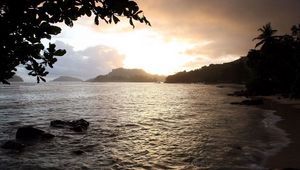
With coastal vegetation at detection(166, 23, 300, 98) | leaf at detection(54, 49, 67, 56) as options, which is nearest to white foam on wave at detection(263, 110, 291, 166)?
leaf at detection(54, 49, 67, 56)

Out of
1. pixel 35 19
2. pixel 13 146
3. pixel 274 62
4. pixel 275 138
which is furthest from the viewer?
pixel 274 62

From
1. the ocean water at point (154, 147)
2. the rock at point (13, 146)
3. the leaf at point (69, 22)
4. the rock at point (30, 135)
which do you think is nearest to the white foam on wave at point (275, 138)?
the ocean water at point (154, 147)

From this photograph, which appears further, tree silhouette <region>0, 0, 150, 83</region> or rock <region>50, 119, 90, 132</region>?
rock <region>50, 119, 90, 132</region>

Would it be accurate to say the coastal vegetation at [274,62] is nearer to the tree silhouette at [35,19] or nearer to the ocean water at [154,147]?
the ocean water at [154,147]

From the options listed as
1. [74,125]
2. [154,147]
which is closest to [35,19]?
[154,147]

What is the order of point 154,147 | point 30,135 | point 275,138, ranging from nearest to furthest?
point 154,147 < point 275,138 < point 30,135

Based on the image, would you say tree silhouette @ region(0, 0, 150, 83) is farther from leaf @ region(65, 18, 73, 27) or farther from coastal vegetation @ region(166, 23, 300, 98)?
coastal vegetation @ region(166, 23, 300, 98)

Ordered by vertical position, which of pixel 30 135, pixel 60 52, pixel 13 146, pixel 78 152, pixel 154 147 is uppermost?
pixel 60 52

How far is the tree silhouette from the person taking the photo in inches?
182

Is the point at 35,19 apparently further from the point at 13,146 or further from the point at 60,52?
the point at 13,146

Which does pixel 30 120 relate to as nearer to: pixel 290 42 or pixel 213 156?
pixel 213 156

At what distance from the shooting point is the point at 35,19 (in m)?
4.89

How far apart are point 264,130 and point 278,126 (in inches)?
129

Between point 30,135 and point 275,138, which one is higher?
point 30,135
